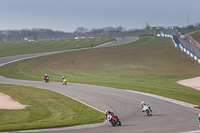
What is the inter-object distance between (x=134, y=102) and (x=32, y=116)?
31.5 feet

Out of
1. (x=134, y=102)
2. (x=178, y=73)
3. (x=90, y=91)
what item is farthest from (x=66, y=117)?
(x=178, y=73)

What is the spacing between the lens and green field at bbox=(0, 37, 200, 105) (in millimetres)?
37531

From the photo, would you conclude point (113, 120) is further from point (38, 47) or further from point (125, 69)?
point (38, 47)

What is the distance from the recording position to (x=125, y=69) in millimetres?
53656

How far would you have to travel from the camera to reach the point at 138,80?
43.6m

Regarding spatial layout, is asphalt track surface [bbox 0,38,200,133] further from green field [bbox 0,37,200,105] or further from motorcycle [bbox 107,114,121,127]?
green field [bbox 0,37,200,105]

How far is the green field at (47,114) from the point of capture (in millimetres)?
18844

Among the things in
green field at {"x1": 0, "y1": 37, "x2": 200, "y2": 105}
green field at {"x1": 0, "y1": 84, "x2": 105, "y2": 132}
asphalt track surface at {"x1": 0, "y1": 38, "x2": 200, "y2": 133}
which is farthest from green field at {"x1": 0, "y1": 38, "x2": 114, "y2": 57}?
green field at {"x1": 0, "y1": 84, "x2": 105, "y2": 132}

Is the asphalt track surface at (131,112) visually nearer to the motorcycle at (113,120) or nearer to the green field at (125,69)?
the motorcycle at (113,120)

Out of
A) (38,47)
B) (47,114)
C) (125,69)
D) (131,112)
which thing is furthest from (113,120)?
(38,47)

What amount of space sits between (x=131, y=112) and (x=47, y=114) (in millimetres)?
5612

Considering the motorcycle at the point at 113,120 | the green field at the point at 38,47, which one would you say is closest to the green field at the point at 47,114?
the motorcycle at the point at 113,120

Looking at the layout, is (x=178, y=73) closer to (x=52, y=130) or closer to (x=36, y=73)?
(x=36, y=73)

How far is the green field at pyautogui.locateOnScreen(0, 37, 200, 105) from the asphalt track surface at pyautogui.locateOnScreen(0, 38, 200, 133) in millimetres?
3268
